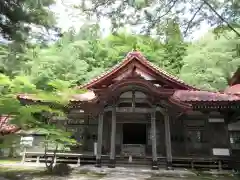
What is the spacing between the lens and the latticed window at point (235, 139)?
15060mm

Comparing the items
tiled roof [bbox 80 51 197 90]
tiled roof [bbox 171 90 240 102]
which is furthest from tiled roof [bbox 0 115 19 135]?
tiled roof [bbox 171 90 240 102]

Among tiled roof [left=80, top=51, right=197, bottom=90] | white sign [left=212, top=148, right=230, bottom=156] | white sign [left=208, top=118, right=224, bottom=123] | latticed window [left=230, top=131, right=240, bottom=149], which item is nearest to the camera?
A: white sign [left=212, top=148, right=230, bottom=156]

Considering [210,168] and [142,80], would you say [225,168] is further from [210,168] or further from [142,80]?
[142,80]

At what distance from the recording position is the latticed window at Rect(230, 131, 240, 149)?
1506cm

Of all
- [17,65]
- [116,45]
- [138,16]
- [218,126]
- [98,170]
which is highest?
[116,45]

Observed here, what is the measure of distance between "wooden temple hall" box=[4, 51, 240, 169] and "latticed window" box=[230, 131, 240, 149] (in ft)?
0.45

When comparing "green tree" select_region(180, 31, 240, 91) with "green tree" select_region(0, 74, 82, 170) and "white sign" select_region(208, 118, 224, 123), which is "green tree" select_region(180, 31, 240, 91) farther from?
"green tree" select_region(0, 74, 82, 170)

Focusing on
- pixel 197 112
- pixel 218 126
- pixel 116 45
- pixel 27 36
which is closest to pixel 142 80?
pixel 197 112

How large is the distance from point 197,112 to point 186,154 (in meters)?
2.48

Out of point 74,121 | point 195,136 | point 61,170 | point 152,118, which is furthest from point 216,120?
point 61,170

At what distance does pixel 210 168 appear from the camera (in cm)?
1391

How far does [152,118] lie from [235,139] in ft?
18.2

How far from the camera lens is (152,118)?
43.3ft

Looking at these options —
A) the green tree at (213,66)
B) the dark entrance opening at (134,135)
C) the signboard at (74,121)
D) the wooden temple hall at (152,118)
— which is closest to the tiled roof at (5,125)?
the signboard at (74,121)
